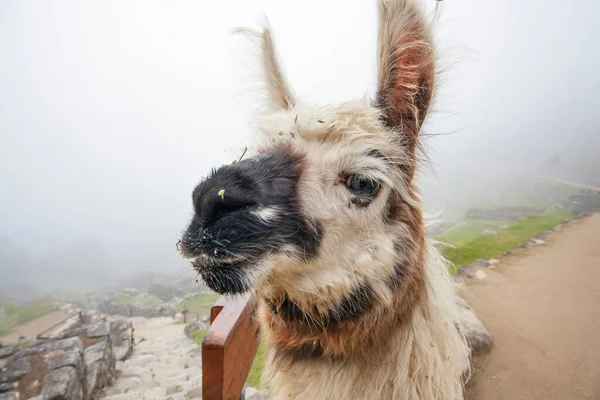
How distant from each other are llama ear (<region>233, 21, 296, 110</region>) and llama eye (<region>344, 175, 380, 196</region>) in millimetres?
802

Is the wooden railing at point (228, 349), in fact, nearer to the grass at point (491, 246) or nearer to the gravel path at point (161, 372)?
the gravel path at point (161, 372)

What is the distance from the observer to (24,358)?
597cm

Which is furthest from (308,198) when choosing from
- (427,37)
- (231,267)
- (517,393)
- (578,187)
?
(578,187)

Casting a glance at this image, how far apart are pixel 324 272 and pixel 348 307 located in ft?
0.74

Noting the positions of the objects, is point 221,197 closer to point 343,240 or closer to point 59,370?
point 343,240

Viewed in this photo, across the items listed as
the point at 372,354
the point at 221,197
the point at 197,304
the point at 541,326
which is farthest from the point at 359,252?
the point at 197,304

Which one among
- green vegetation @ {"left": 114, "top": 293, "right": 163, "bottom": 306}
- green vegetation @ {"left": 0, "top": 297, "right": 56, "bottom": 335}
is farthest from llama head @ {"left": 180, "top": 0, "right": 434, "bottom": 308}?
green vegetation @ {"left": 114, "top": 293, "right": 163, "bottom": 306}

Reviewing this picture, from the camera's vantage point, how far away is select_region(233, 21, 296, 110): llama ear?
2027 mm

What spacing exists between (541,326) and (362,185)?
17.0 ft

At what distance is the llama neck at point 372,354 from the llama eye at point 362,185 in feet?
1.81

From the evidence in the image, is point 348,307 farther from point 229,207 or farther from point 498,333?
point 498,333

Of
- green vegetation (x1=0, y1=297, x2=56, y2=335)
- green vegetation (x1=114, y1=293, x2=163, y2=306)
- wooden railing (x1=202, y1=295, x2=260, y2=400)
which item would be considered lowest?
green vegetation (x1=114, y1=293, x2=163, y2=306)

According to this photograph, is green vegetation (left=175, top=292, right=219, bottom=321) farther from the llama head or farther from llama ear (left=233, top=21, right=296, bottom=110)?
the llama head

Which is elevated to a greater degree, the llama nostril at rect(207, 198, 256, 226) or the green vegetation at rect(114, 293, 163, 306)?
the llama nostril at rect(207, 198, 256, 226)
